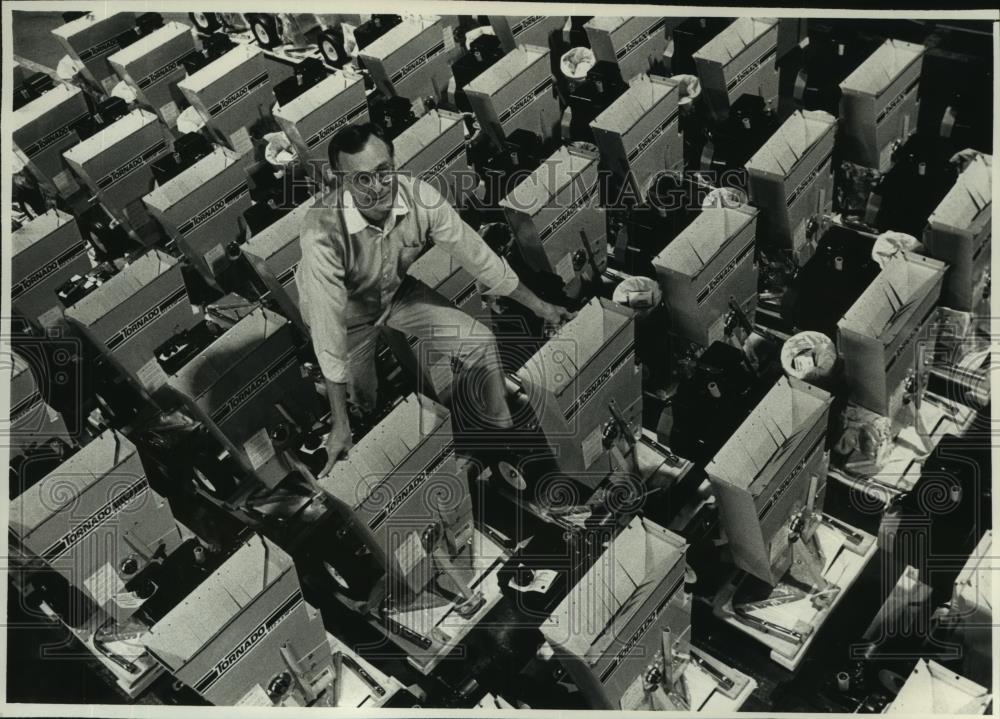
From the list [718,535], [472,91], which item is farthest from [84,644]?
[472,91]

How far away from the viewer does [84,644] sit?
4008 mm

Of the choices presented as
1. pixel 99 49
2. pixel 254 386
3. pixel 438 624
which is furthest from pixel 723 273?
pixel 99 49

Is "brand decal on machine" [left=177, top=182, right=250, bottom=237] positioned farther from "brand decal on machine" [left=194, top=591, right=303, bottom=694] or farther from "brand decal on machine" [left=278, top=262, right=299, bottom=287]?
"brand decal on machine" [left=194, top=591, right=303, bottom=694]

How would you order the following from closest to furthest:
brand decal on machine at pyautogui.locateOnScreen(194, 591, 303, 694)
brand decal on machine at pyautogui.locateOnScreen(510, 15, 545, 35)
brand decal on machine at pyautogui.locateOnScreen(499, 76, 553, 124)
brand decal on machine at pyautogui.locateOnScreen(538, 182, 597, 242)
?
1. brand decal on machine at pyautogui.locateOnScreen(194, 591, 303, 694)
2. brand decal on machine at pyautogui.locateOnScreen(538, 182, 597, 242)
3. brand decal on machine at pyautogui.locateOnScreen(499, 76, 553, 124)
4. brand decal on machine at pyautogui.locateOnScreen(510, 15, 545, 35)

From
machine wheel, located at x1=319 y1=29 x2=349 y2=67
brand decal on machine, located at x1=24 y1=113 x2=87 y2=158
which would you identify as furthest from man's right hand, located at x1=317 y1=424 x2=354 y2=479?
machine wheel, located at x1=319 y1=29 x2=349 y2=67

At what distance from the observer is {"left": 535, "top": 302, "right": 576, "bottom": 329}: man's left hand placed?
3992mm

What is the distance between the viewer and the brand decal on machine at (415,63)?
5449 millimetres

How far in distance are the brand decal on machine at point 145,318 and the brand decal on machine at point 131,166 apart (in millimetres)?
1077

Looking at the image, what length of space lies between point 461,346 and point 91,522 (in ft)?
4.37

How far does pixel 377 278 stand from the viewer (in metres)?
3.80

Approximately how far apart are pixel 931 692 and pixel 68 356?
3427 mm

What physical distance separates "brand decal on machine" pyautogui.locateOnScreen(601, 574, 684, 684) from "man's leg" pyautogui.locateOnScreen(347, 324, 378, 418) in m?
1.35

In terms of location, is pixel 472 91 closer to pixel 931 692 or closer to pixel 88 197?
pixel 88 197

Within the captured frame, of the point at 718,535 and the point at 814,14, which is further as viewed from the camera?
the point at 814,14
